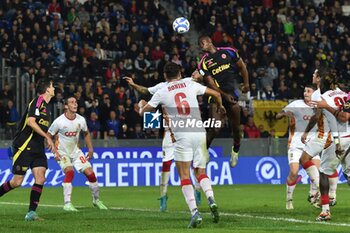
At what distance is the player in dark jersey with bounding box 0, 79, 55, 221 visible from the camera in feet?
52.5

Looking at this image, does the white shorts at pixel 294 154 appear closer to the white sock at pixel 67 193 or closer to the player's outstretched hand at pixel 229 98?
the player's outstretched hand at pixel 229 98

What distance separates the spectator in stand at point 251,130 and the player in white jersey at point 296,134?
1004 cm

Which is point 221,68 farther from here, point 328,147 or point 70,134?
point 70,134

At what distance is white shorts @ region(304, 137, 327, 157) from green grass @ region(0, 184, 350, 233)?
1127 mm

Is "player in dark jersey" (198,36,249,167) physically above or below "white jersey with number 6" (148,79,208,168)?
above

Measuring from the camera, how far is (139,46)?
32750 millimetres

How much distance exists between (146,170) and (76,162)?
8.39 m

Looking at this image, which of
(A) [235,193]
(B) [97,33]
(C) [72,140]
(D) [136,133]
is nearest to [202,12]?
(B) [97,33]

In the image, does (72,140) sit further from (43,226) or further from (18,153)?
(43,226)

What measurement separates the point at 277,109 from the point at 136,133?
5.13 m

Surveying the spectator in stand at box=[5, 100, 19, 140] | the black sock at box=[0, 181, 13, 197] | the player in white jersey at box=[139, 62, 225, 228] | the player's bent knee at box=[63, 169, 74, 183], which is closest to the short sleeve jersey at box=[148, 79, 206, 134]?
→ the player in white jersey at box=[139, 62, 225, 228]

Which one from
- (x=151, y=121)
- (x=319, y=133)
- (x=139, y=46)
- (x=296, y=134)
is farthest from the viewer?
(x=139, y=46)

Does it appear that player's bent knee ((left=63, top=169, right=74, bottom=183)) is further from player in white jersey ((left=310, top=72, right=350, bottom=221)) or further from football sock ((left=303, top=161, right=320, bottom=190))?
player in white jersey ((left=310, top=72, right=350, bottom=221))

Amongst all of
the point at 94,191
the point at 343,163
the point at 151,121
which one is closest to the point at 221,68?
the point at 343,163
